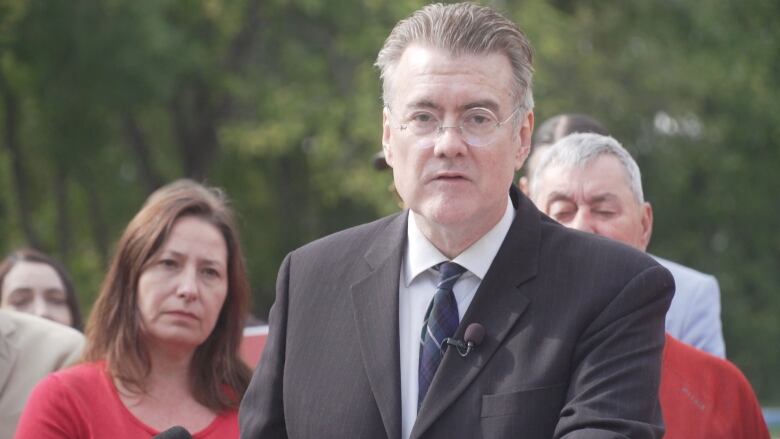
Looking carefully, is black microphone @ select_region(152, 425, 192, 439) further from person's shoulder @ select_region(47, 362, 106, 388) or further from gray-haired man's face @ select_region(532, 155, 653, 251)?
gray-haired man's face @ select_region(532, 155, 653, 251)

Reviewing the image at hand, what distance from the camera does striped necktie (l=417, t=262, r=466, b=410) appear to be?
314 centimetres

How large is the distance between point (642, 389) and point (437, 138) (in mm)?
734

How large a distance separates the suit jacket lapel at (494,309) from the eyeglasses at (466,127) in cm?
24

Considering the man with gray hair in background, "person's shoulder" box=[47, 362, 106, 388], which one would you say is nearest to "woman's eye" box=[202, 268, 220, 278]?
"person's shoulder" box=[47, 362, 106, 388]

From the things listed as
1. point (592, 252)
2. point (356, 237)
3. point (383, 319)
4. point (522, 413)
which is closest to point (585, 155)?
point (356, 237)

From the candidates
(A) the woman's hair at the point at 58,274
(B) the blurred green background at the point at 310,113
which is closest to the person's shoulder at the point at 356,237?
(A) the woman's hair at the point at 58,274

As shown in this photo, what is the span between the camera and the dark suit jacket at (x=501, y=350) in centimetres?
302

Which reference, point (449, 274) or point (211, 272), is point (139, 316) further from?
point (449, 274)

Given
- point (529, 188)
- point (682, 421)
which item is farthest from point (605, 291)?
point (529, 188)

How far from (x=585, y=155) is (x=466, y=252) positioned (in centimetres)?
181

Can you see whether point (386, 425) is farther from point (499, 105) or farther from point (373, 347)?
point (499, 105)

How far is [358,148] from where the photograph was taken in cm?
2094

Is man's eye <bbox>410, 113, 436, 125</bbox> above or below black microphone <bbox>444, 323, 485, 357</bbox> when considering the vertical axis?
above

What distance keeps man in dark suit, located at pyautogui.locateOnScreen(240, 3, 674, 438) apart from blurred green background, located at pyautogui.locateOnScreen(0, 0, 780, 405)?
12588 millimetres
